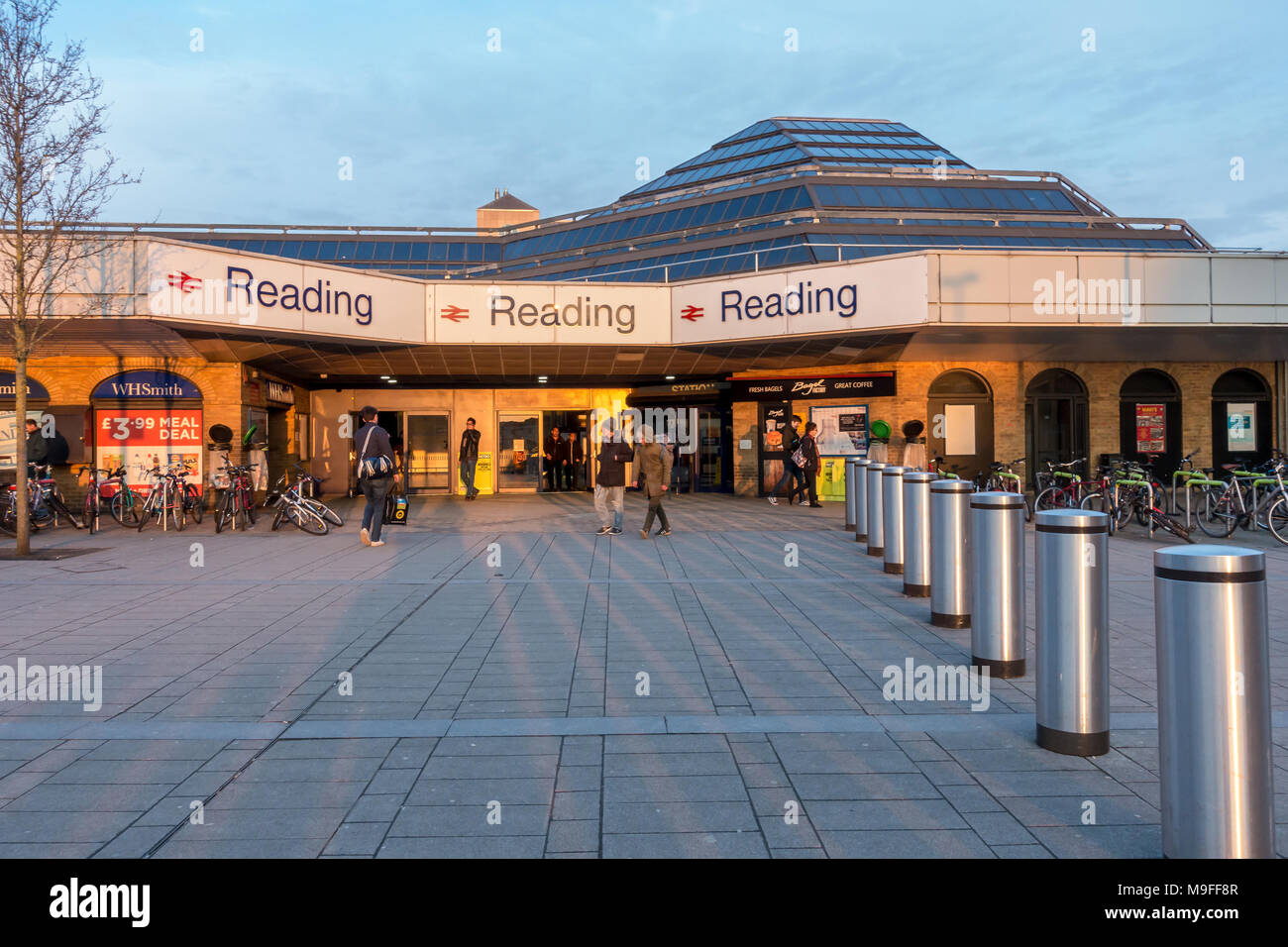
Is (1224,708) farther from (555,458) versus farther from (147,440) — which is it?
(555,458)

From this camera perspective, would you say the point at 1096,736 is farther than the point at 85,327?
No

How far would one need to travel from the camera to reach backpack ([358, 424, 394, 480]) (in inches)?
497

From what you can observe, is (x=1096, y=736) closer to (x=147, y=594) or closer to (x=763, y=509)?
(x=147, y=594)

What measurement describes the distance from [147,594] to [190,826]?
20.6 feet

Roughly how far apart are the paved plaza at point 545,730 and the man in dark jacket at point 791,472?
424 inches

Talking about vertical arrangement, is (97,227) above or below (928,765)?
above

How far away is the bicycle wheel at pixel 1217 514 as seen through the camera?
42.4ft

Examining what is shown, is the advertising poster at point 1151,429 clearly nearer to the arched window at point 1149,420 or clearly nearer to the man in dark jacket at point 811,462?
the arched window at point 1149,420

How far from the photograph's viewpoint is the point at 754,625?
290 inches

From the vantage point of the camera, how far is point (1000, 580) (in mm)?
5238

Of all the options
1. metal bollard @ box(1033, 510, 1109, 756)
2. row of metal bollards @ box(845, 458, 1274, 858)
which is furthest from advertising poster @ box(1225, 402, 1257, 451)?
metal bollard @ box(1033, 510, 1109, 756)

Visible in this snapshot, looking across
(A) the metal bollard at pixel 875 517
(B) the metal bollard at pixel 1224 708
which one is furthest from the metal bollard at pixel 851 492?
(B) the metal bollard at pixel 1224 708
